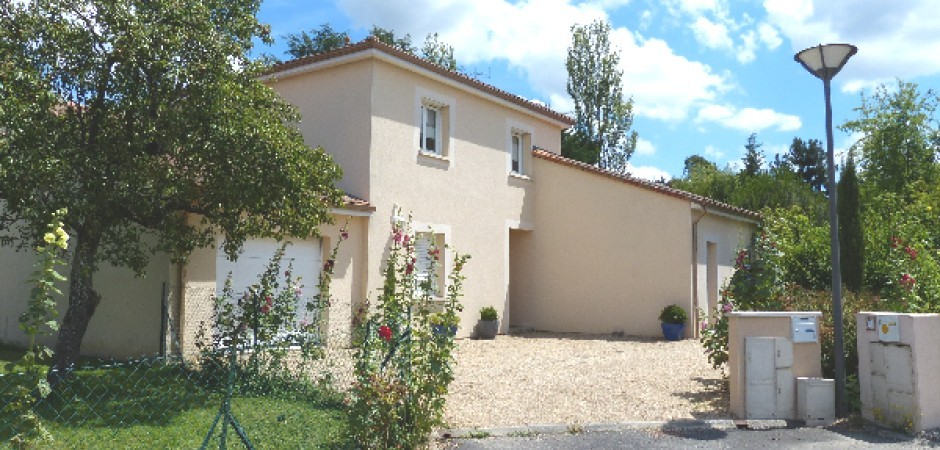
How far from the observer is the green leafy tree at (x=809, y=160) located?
50.5 m

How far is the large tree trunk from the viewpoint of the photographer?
8.22 meters

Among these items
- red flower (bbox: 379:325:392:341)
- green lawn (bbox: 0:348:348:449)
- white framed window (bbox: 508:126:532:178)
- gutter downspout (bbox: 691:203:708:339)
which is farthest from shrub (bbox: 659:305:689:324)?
red flower (bbox: 379:325:392:341)

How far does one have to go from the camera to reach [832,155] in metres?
8.19

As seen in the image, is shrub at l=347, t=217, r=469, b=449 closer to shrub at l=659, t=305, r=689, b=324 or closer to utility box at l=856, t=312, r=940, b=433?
utility box at l=856, t=312, r=940, b=433

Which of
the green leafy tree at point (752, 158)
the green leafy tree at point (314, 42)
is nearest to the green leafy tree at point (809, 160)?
the green leafy tree at point (752, 158)

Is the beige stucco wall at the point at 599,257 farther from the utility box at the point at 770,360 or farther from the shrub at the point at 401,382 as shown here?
the shrub at the point at 401,382

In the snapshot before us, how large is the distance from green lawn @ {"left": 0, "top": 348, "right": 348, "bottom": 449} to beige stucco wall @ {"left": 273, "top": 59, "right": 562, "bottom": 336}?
569 cm

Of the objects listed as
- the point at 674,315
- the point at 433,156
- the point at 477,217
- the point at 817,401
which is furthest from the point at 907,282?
the point at 477,217

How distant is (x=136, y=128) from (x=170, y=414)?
3.07 m

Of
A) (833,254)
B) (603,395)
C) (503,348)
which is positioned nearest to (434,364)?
(603,395)

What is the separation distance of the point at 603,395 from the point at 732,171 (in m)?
36.1

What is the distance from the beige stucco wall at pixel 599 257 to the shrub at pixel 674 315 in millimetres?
325

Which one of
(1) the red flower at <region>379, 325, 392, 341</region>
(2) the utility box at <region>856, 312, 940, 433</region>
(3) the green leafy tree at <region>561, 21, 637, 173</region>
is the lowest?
(2) the utility box at <region>856, 312, 940, 433</region>

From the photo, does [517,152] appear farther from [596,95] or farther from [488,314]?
[596,95]
